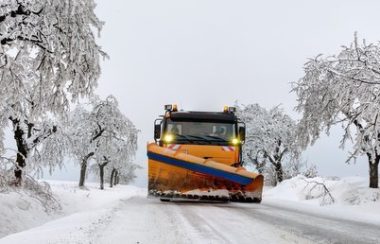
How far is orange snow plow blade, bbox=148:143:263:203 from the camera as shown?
12.1 metres

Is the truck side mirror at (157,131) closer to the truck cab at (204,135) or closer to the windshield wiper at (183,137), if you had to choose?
the truck cab at (204,135)

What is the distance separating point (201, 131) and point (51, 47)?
6.26 metres

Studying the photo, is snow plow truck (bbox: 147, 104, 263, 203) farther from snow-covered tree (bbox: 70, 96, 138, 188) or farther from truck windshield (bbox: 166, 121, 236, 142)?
snow-covered tree (bbox: 70, 96, 138, 188)

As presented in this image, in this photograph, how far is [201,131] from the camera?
13.6 meters

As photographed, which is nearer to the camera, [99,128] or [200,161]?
[200,161]

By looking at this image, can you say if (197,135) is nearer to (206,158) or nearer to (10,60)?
(206,158)

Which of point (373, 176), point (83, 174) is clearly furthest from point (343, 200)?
point (83, 174)

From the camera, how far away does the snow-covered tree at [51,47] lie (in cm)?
792

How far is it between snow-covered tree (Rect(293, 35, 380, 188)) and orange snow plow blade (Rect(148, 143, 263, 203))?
11.1 ft

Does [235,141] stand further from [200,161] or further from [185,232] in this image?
[185,232]

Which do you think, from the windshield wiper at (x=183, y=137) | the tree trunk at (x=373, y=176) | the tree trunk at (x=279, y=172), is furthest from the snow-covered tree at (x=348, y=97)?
the tree trunk at (x=279, y=172)

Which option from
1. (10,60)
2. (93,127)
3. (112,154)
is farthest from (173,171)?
(112,154)

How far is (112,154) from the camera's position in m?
48.3

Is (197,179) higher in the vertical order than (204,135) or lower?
lower
